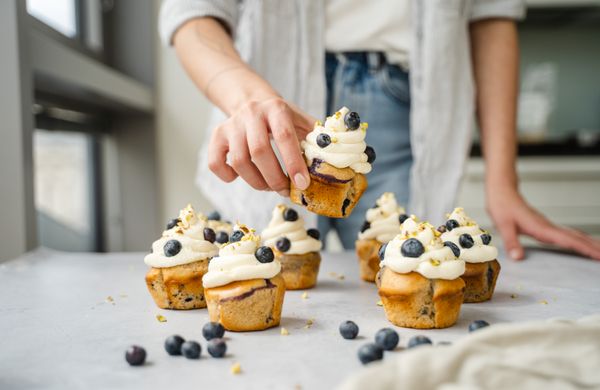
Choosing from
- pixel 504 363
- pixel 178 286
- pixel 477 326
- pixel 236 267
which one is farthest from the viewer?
pixel 178 286

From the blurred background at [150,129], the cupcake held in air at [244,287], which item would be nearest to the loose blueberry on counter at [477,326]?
the cupcake held in air at [244,287]

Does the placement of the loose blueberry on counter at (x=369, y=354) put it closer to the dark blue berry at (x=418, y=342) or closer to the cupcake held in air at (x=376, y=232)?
the dark blue berry at (x=418, y=342)

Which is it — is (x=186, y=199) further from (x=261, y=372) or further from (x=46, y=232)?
(x=261, y=372)

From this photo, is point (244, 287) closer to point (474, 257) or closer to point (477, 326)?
point (477, 326)

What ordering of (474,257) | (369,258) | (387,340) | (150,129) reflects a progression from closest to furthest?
(387,340), (474,257), (369,258), (150,129)

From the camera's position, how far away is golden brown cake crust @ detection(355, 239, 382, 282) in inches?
78.2

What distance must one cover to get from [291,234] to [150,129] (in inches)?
96.8

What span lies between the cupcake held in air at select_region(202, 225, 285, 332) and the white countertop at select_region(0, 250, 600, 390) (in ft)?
0.14

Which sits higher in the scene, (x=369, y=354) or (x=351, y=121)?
(x=351, y=121)

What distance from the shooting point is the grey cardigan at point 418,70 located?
2.40 metres

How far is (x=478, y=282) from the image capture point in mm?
1723

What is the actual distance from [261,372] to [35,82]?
201 centimetres

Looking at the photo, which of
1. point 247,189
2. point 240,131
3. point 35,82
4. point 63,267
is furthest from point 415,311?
point 35,82

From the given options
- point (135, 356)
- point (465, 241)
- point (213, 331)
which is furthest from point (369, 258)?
point (135, 356)
